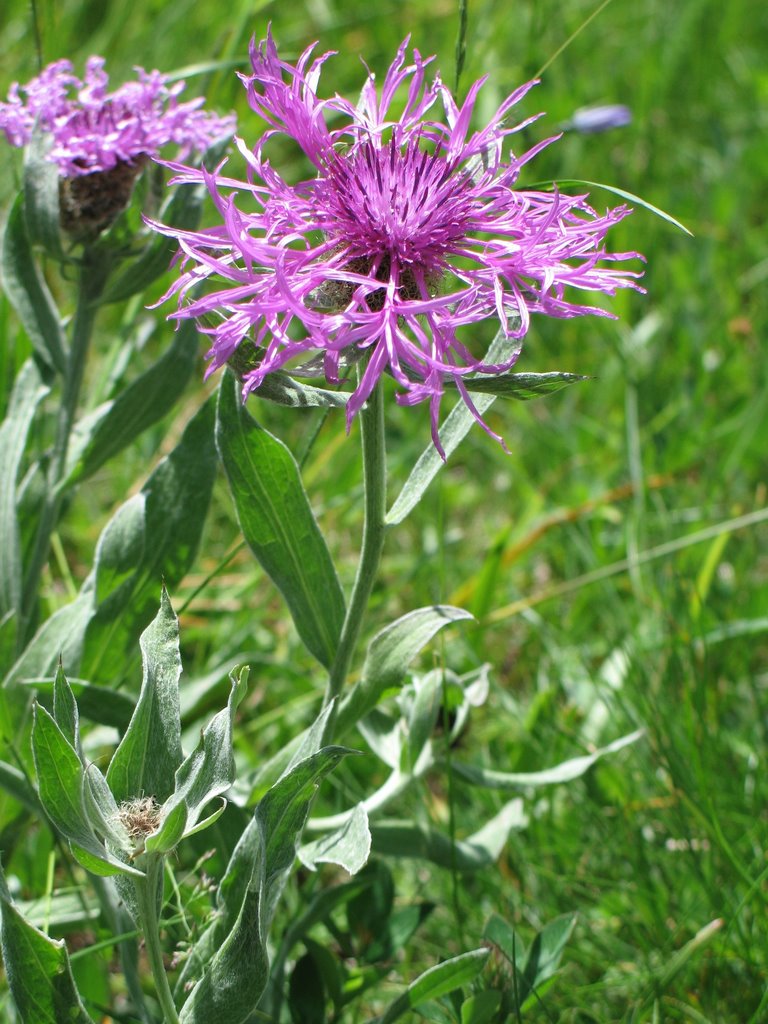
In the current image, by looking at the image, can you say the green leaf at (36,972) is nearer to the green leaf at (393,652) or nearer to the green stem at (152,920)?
the green stem at (152,920)

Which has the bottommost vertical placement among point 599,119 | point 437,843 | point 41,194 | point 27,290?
point 437,843

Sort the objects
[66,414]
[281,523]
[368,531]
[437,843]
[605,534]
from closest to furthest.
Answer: [368,531], [281,523], [437,843], [66,414], [605,534]

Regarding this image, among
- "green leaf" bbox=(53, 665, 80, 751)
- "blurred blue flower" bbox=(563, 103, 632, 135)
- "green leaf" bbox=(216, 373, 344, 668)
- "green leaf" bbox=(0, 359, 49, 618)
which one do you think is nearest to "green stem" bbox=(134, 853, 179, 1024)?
"green leaf" bbox=(53, 665, 80, 751)

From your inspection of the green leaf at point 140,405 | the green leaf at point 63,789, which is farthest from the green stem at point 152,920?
the green leaf at point 140,405

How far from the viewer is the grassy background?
1.66m

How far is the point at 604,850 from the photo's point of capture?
1.77m

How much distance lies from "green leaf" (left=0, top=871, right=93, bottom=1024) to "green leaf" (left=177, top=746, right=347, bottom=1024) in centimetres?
14

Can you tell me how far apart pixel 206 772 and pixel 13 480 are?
0.82 meters

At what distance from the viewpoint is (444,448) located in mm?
1466

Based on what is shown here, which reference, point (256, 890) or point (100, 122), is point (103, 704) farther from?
point (100, 122)

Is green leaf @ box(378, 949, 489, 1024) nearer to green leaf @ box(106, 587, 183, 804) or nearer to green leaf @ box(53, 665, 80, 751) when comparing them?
green leaf @ box(106, 587, 183, 804)

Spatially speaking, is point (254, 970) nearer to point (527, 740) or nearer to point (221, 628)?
point (527, 740)

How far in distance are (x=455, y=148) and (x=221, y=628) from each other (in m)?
1.25

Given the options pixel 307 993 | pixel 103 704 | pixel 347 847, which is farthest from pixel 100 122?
pixel 307 993
